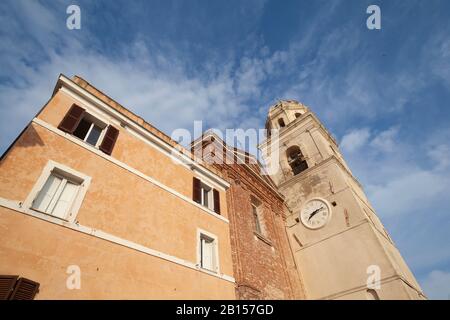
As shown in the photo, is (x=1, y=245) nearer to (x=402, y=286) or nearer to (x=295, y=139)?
(x=402, y=286)

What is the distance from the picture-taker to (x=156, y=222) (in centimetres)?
710

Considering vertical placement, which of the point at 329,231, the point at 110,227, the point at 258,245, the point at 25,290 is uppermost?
the point at 329,231

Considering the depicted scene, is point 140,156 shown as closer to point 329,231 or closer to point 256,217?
point 256,217

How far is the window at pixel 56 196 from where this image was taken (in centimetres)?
531

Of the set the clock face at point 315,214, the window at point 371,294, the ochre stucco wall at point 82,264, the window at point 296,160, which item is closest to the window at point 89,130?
the ochre stucco wall at point 82,264

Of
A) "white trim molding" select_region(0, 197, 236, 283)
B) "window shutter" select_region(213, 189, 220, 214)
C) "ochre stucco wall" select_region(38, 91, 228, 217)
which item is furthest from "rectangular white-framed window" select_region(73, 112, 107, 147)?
"window shutter" select_region(213, 189, 220, 214)

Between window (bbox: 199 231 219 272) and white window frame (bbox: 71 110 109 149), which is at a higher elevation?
white window frame (bbox: 71 110 109 149)

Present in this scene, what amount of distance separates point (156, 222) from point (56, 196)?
2.46 metres

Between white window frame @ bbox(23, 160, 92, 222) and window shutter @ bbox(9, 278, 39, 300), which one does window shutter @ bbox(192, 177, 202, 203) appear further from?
window shutter @ bbox(9, 278, 39, 300)

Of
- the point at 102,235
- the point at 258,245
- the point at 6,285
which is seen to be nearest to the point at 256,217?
the point at 258,245

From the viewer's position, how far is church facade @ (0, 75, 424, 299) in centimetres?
493

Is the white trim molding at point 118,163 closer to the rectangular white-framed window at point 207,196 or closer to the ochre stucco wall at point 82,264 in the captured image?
the rectangular white-framed window at point 207,196

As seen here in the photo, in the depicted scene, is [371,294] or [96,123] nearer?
[96,123]

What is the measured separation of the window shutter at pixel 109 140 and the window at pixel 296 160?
1170 cm
